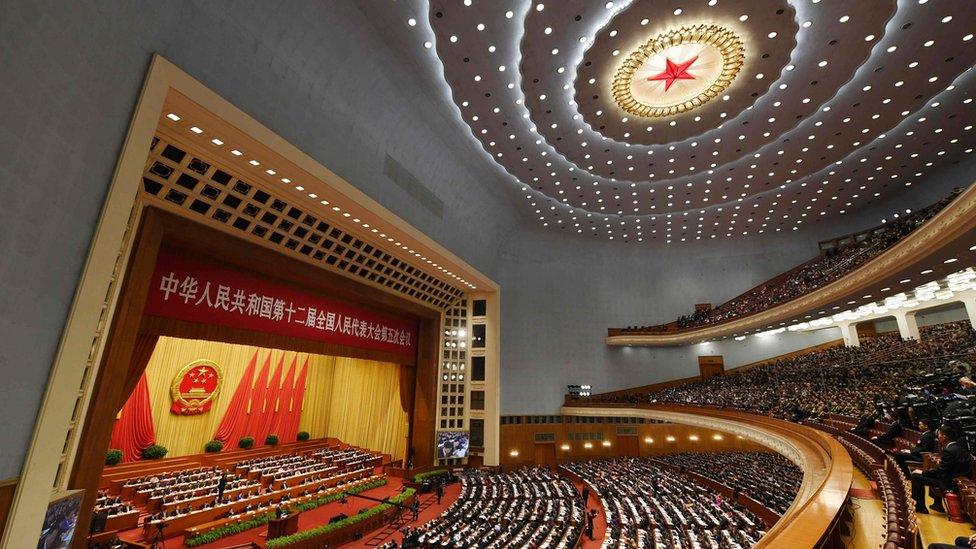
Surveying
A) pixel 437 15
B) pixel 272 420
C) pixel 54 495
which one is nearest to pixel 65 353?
pixel 54 495

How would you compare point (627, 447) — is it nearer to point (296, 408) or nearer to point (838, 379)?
point (838, 379)

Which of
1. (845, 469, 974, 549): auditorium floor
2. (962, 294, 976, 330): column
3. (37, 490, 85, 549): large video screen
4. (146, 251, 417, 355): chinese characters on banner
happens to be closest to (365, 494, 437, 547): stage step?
(146, 251, 417, 355): chinese characters on banner

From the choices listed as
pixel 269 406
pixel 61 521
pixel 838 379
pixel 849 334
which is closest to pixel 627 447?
pixel 838 379

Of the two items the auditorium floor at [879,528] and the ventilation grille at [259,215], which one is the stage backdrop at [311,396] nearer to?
the ventilation grille at [259,215]

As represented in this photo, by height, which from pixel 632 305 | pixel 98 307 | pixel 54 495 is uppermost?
pixel 632 305

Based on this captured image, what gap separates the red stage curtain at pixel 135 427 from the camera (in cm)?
1374

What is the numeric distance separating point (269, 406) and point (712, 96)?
20.4 m

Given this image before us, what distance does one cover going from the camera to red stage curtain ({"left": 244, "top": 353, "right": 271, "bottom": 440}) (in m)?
17.5

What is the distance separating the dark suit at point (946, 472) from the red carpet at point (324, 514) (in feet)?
36.5

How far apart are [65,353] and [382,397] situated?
15772 mm

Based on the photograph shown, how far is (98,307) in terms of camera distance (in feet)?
18.9

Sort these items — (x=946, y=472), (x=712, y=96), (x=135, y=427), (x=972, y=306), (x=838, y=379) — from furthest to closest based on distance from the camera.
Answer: (x=838, y=379) → (x=972, y=306) → (x=135, y=427) → (x=712, y=96) → (x=946, y=472)

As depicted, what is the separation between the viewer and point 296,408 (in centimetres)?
1961

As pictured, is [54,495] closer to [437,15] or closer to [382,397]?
[437,15]
